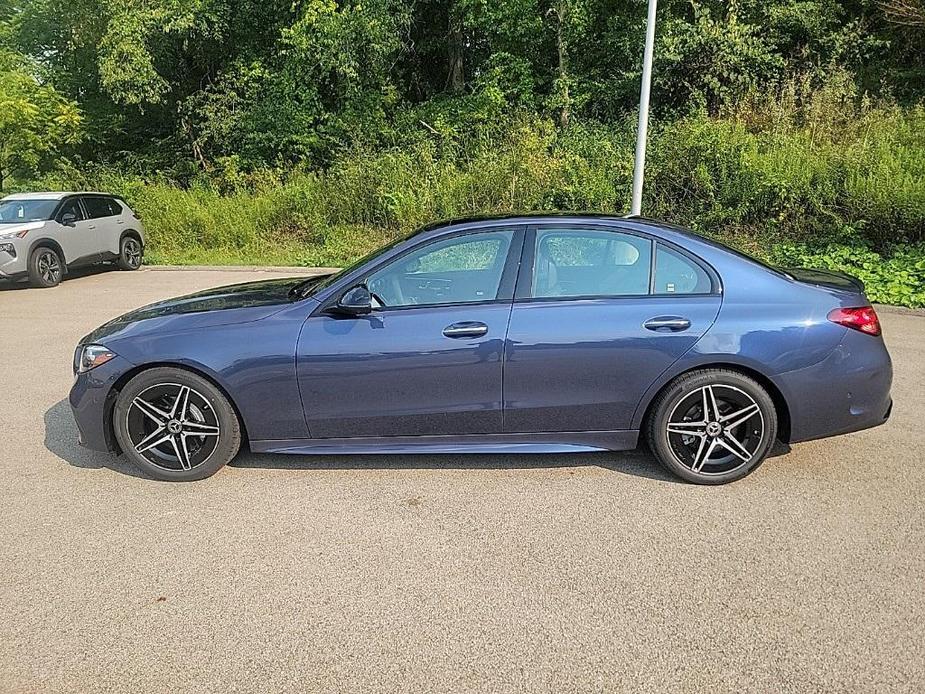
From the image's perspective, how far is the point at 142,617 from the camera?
2953mm

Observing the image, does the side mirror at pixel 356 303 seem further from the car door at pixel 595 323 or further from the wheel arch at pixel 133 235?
the wheel arch at pixel 133 235

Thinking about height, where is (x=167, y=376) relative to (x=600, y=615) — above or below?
above

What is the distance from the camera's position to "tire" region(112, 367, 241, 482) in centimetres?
409

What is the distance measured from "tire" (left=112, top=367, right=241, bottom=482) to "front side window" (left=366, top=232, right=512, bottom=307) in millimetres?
1182

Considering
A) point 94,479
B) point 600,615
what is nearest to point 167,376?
point 94,479

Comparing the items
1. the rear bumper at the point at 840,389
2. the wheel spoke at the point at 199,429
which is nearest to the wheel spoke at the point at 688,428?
the rear bumper at the point at 840,389

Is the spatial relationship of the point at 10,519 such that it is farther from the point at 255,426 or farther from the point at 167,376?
the point at 255,426

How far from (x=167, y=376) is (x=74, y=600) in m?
1.38

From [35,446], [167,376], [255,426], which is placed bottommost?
[35,446]

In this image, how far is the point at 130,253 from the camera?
14273mm

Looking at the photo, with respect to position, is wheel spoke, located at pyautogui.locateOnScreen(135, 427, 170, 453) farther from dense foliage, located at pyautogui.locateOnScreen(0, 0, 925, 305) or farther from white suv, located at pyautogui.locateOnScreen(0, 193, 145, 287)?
white suv, located at pyautogui.locateOnScreen(0, 193, 145, 287)

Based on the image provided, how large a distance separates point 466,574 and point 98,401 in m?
2.50

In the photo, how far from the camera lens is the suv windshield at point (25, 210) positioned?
1244cm

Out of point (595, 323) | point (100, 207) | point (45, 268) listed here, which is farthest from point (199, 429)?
point (100, 207)
